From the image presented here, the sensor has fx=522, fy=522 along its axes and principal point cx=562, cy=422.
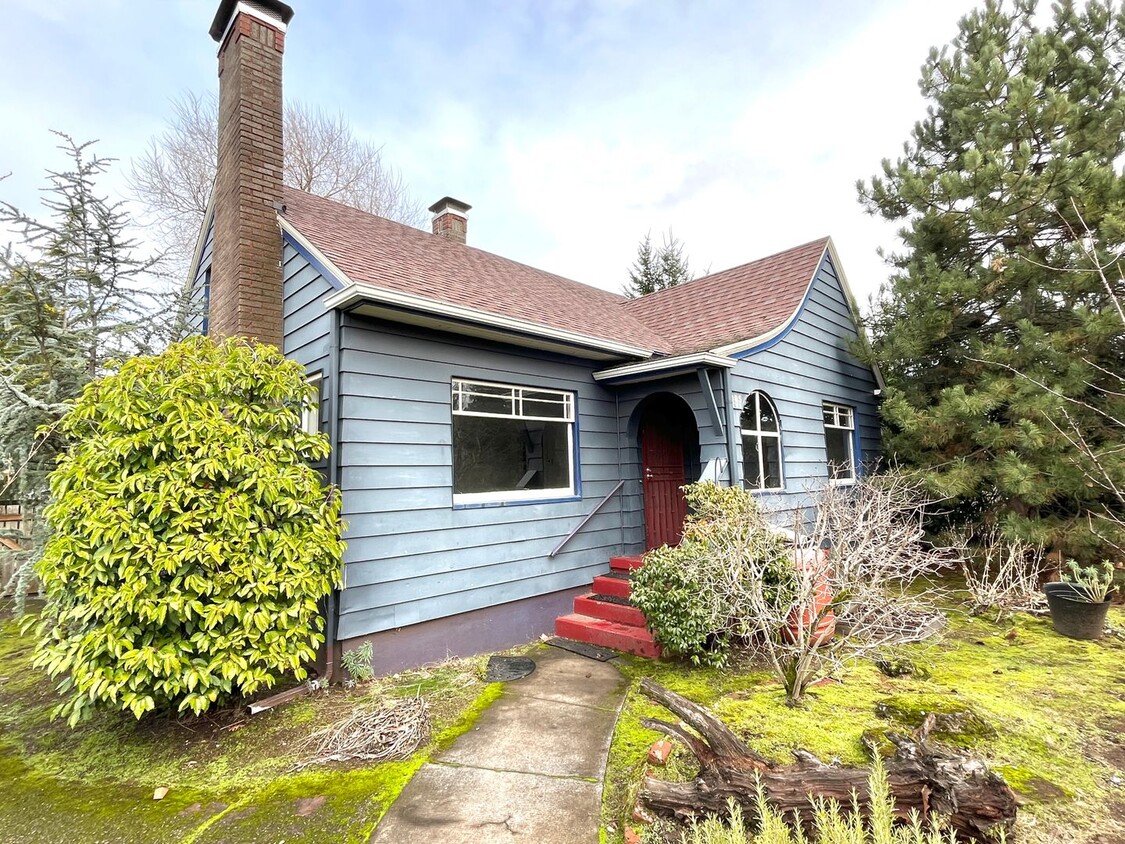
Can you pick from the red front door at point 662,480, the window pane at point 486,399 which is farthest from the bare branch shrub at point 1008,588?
the window pane at point 486,399

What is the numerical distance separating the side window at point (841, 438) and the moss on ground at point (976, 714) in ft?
13.4

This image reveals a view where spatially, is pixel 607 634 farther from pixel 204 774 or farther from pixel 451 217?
pixel 451 217

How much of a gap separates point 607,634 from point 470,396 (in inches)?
116

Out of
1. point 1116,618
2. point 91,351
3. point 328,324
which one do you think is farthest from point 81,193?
point 1116,618

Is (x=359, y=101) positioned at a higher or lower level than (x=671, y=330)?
higher

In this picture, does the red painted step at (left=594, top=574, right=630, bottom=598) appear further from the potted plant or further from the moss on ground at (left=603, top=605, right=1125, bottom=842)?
the potted plant

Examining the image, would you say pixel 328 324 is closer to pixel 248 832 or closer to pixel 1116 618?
pixel 248 832

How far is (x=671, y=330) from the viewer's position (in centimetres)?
845

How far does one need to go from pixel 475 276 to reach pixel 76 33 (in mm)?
9216

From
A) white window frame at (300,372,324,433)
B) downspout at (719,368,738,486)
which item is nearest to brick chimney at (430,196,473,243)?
white window frame at (300,372,324,433)

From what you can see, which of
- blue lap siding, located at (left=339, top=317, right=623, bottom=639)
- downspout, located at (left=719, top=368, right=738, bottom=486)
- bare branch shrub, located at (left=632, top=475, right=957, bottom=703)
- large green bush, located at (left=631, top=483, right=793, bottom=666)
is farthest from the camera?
downspout, located at (left=719, top=368, right=738, bottom=486)

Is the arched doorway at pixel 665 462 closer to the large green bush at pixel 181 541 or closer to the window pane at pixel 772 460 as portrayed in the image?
the window pane at pixel 772 460

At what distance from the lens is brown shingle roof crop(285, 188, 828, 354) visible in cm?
559

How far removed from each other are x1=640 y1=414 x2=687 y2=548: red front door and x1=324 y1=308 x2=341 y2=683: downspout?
432cm
